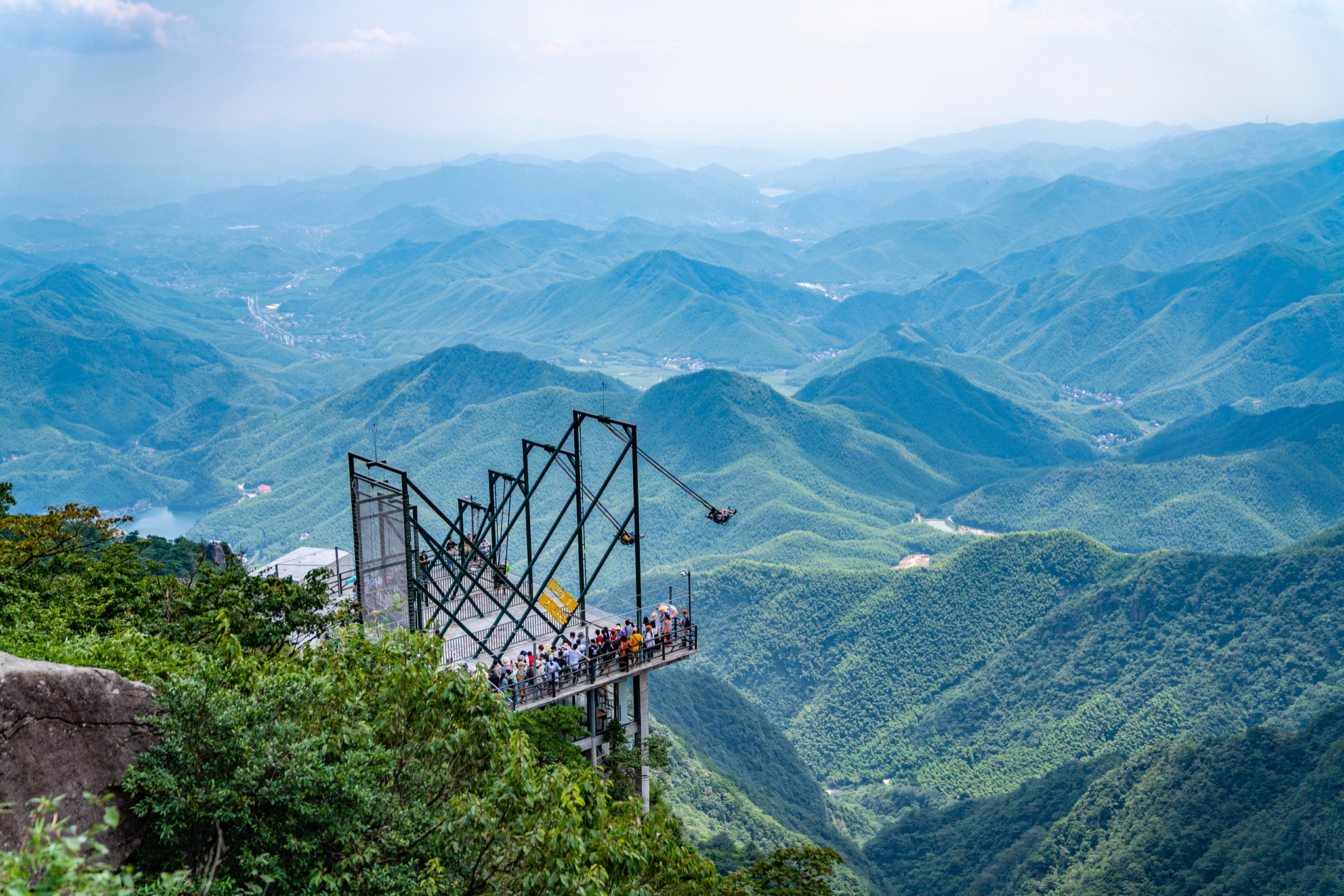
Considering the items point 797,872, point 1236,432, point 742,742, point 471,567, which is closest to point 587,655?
point 471,567

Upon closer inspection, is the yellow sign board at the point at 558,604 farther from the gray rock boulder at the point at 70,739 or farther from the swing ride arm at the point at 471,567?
the gray rock boulder at the point at 70,739

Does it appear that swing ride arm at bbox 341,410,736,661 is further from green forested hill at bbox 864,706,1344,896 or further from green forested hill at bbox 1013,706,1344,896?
green forested hill at bbox 864,706,1344,896

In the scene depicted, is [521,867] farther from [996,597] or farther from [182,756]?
[996,597]

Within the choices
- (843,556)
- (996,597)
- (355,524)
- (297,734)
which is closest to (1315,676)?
(996,597)

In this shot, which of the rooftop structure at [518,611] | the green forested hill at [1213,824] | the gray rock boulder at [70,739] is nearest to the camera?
the gray rock boulder at [70,739]

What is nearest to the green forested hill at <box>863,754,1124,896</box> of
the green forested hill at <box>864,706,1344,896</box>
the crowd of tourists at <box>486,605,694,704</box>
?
the green forested hill at <box>864,706,1344,896</box>

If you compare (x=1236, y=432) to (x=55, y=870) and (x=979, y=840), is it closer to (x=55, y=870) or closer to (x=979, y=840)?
(x=979, y=840)

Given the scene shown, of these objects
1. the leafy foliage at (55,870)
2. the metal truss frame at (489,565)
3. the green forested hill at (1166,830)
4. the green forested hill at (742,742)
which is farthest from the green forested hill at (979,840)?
the leafy foliage at (55,870)
